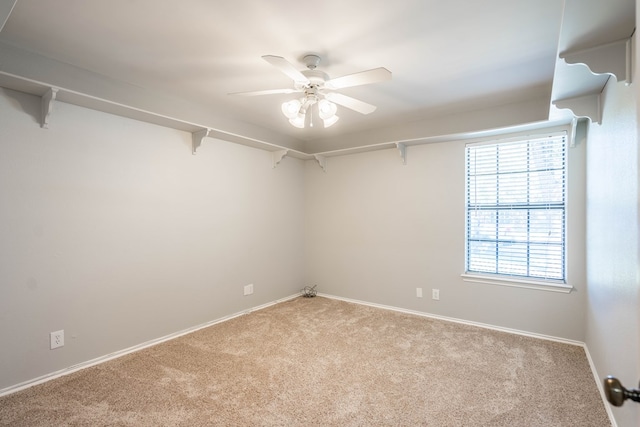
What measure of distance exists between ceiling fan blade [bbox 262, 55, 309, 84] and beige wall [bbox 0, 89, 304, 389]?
169cm

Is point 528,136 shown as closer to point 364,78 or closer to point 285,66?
point 364,78

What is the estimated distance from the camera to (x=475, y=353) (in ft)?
9.01

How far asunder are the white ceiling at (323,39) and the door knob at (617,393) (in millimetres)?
1388

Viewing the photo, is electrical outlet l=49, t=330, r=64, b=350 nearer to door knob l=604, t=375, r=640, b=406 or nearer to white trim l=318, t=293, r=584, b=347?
white trim l=318, t=293, r=584, b=347

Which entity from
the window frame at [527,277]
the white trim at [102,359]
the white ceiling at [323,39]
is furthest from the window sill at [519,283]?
the white trim at [102,359]

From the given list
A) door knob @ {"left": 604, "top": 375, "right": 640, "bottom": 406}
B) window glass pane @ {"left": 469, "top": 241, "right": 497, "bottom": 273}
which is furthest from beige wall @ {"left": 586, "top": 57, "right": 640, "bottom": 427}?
window glass pane @ {"left": 469, "top": 241, "right": 497, "bottom": 273}

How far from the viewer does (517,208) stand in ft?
10.7

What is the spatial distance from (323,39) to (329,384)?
2.37 metres

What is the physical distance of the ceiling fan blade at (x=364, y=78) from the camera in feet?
6.03

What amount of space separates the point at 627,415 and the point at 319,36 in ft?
8.70

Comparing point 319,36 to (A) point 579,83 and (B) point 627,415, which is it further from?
(B) point 627,415

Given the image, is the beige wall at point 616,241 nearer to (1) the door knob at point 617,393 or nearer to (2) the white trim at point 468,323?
(2) the white trim at point 468,323

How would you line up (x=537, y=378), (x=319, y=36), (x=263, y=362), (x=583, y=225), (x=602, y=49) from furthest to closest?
(x=583, y=225) → (x=263, y=362) → (x=537, y=378) → (x=319, y=36) → (x=602, y=49)

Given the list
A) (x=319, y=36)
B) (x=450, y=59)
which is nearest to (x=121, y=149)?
(x=319, y=36)
